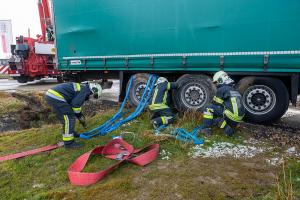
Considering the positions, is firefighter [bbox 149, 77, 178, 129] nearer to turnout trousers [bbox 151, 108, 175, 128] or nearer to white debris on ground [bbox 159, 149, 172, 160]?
turnout trousers [bbox 151, 108, 175, 128]

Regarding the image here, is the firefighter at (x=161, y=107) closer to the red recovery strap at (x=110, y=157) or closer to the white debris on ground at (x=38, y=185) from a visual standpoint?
the red recovery strap at (x=110, y=157)

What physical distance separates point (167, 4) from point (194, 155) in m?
3.40

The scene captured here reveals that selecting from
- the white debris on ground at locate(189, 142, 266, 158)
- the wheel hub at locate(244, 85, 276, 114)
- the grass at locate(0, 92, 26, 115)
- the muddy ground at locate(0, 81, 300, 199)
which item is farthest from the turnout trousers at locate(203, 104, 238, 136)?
the grass at locate(0, 92, 26, 115)

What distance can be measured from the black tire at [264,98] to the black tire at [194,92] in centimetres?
66

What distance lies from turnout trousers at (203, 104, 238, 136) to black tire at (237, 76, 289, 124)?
90cm

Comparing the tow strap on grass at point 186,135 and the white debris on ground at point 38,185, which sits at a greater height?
the tow strap on grass at point 186,135

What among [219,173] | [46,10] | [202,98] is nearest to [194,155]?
[219,173]

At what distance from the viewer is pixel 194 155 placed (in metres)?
4.06

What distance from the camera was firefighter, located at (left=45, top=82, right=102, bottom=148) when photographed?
4.54 meters

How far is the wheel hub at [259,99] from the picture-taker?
5.38 metres

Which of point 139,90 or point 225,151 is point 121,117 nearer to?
point 139,90

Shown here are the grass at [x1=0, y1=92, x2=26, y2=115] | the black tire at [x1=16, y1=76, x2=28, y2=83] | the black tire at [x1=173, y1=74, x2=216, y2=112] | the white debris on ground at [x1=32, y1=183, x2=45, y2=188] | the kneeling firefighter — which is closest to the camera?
the white debris on ground at [x1=32, y1=183, x2=45, y2=188]

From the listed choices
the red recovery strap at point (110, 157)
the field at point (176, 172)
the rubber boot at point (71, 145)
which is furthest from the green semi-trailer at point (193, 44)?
the rubber boot at point (71, 145)

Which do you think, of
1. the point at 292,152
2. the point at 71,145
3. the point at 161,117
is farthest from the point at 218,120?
the point at 71,145
